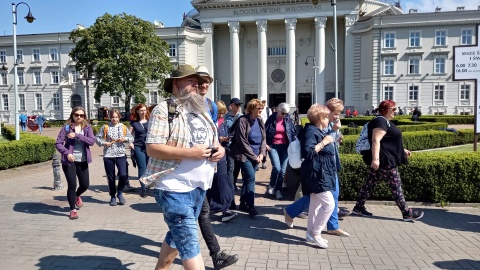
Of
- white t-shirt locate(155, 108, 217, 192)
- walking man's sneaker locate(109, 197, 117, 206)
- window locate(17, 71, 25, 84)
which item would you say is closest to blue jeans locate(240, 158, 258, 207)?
walking man's sneaker locate(109, 197, 117, 206)

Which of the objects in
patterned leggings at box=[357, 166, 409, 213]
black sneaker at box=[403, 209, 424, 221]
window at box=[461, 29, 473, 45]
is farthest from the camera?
window at box=[461, 29, 473, 45]

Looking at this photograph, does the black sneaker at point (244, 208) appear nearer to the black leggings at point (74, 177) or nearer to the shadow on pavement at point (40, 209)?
the black leggings at point (74, 177)

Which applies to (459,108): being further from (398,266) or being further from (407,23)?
(398,266)

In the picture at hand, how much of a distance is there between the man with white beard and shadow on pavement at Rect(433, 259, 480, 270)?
2.86 metres

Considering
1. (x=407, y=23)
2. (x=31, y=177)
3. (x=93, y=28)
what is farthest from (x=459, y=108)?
(x=31, y=177)

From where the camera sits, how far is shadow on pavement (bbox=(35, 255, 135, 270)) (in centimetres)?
407

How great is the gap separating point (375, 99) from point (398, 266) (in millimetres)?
45612

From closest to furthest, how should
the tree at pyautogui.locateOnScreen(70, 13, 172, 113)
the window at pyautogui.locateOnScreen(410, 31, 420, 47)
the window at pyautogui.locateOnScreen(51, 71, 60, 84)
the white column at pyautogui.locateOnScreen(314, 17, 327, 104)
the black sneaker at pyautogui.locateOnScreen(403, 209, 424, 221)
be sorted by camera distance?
the black sneaker at pyautogui.locateOnScreen(403, 209, 424, 221) → the tree at pyautogui.locateOnScreen(70, 13, 172, 113) → the window at pyautogui.locateOnScreen(410, 31, 420, 47) → the white column at pyautogui.locateOnScreen(314, 17, 327, 104) → the window at pyautogui.locateOnScreen(51, 71, 60, 84)

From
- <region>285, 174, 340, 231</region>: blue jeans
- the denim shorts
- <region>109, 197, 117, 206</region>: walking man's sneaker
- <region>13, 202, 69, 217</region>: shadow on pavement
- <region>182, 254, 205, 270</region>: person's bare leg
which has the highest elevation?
the denim shorts

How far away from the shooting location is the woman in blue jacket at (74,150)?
5879 millimetres

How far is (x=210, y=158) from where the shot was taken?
2.86 meters

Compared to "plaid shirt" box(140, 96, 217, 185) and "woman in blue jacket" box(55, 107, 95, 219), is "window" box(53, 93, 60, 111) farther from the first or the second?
"plaid shirt" box(140, 96, 217, 185)

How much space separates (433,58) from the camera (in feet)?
146

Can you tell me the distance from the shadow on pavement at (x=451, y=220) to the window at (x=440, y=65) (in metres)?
44.8
